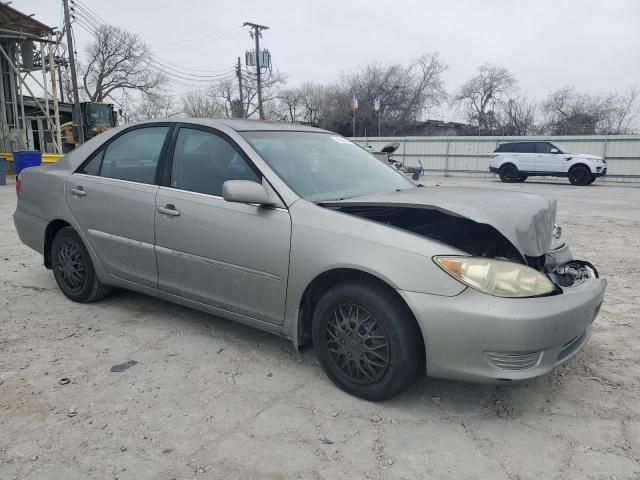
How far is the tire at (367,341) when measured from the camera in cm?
248

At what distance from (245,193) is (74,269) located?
2.17 meters

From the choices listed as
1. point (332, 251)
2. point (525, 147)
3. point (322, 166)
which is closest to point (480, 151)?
point (525, 147)

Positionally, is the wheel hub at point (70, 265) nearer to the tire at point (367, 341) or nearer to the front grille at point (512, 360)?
the tire at point (367, 341)

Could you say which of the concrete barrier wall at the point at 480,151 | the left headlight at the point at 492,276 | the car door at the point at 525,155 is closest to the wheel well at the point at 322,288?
the left headlight at the point at 492,276

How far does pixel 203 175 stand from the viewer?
3346 millimetres

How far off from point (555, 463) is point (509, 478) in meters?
0.26

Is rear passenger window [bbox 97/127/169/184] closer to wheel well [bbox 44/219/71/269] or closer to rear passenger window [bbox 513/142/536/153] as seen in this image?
wheel well [bbox 44/219/71/269]

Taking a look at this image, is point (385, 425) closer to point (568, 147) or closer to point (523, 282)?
point (523, 282)

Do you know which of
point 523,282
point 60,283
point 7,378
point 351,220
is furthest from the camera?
point 60,283

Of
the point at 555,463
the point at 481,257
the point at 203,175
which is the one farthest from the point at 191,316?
the point at 555,463

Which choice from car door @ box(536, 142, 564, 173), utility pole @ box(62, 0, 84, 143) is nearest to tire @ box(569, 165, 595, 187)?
car door @ box(536, 142, 564, 173)

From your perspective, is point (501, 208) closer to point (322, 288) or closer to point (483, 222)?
point (483, 222)

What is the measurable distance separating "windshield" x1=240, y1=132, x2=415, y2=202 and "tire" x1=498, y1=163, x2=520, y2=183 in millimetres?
17972

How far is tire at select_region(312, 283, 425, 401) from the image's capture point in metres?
2.48
